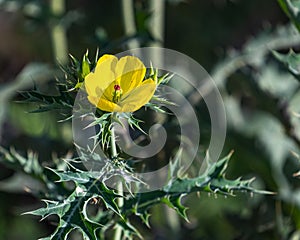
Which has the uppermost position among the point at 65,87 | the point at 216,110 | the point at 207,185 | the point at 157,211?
the point at 65,87

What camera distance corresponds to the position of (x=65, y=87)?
3.63 feet

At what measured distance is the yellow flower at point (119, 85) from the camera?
1014mm

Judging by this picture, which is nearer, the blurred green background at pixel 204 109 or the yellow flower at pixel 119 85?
the yellow flower at pixel 119 85

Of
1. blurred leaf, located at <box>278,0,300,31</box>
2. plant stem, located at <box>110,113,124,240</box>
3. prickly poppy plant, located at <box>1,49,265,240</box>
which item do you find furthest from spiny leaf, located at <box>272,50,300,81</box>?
plant stem, located at <box>110,113,124,240</box>

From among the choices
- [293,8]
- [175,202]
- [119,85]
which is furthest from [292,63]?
[119,85]

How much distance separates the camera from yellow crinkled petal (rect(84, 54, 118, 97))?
101 centimetres

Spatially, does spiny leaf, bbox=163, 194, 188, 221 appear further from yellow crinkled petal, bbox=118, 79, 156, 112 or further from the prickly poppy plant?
yellow crinkled petal, bbox=118, 79, 156, 112

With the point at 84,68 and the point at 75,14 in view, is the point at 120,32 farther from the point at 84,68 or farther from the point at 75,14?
the point at 84,68

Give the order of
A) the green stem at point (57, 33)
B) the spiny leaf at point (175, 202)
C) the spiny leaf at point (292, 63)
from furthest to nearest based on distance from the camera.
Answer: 1. the green stem at point (57, 33)
2. the spiny leaf at point (292, 63)
3. the spiny leaf at point (175, 202)

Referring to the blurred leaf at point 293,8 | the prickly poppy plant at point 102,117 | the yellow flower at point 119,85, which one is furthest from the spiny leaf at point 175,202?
the blurred leaf at point 293,8

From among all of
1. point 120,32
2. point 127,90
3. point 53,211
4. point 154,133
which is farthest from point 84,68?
point 120,32

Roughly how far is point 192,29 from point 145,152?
4.53ft

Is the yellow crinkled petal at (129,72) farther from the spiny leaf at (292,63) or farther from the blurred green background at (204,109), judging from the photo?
the spiny leaf at (292,63)

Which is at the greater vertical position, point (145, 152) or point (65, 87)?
point (65, 87)
